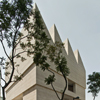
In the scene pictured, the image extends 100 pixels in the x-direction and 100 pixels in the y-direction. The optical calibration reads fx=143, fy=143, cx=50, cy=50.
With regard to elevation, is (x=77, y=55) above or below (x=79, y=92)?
above

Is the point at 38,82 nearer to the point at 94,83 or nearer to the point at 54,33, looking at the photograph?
the point at 54,33

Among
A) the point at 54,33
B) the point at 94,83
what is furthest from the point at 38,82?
the point at 94,83

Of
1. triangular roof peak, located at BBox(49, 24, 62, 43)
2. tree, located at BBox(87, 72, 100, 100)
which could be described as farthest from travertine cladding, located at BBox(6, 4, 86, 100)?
tree, located at BBox(87, 72, 100, 100)

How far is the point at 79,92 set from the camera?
25.8 metres

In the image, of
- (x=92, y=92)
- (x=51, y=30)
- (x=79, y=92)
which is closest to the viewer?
(x=51, y=30)

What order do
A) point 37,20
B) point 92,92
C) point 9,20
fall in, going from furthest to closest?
point 92,92 → point 37,20 → point 9,20

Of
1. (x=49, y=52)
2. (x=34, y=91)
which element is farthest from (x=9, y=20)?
(x=34, y=91)

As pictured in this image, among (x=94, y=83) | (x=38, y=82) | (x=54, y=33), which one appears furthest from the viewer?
(x=94, y=83)

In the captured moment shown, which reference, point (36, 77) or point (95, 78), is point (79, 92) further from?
point (36, 77)

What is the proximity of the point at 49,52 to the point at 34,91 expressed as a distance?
7311 millimetres

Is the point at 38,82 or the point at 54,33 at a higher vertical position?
the point at 54,33

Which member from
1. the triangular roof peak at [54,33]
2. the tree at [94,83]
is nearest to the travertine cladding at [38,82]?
the triangular roof peak at [54,33]

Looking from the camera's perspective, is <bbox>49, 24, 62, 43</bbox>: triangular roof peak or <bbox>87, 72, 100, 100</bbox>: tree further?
<bbox>87, 72, 100, 100</bbox>: tree

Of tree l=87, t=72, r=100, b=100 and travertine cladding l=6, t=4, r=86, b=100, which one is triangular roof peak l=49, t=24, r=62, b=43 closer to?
travertine cladding l=6, t=4, r=86, b=100
